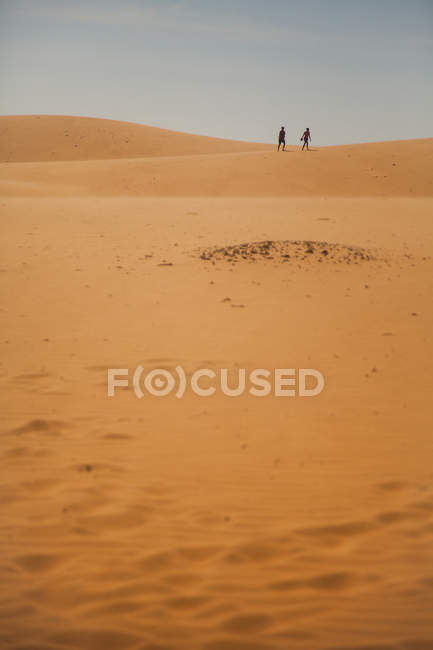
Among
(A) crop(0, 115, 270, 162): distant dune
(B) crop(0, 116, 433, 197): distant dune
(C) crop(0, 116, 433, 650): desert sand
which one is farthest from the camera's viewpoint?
(A) crop(0, 115, 270, 162): distant dune

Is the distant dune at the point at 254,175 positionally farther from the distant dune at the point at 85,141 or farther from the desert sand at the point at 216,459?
the distant dune at the point at 85,141

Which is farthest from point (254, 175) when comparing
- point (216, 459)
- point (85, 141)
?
point (85, 141)

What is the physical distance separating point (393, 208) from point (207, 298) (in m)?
13.3

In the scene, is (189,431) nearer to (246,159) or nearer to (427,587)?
(427,587)

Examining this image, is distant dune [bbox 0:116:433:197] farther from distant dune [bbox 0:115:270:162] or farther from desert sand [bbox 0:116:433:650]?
distant dune [bbox 0:115:270:162]

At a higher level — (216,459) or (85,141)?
(85,141)

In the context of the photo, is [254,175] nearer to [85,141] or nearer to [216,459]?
[216,459]

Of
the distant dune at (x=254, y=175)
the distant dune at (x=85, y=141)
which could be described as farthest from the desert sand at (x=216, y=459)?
the distant dune at (x=85, y=141)

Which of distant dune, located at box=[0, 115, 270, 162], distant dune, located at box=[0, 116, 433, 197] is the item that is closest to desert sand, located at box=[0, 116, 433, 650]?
distant dune, located at box=[0, 116, 433, 197]

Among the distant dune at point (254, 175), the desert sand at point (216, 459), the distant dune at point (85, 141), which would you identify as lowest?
the desert sand at point (216, 459)

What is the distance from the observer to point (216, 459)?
3.83 metres

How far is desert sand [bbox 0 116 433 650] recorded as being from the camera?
2.59 m

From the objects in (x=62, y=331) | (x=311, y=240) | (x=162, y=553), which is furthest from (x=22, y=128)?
(x=162, y=553)

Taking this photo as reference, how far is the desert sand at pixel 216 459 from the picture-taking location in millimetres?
2586
